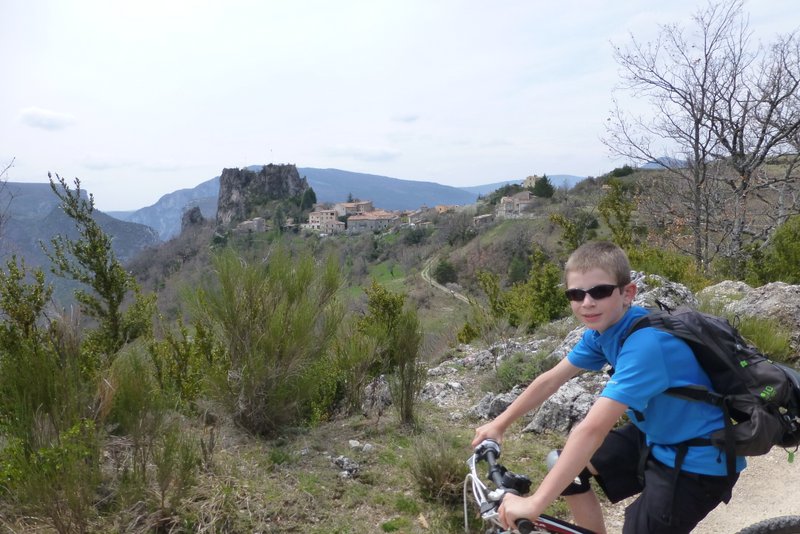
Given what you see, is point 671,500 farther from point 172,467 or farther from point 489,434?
point 172,467

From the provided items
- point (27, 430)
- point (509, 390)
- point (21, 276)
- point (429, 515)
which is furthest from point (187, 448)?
point (509, 390)

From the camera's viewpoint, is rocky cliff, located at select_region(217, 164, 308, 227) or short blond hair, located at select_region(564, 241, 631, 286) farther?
rocky cliff, located at select_region(217, 164, 308, 227)

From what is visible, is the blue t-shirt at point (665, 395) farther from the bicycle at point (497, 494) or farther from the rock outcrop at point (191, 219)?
the rock outcrop at point (191, 219)

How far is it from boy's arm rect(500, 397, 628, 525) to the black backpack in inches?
10.1

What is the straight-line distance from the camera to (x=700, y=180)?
39.1ft

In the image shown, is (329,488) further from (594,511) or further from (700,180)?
(700,180)

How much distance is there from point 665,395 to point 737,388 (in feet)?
0.78

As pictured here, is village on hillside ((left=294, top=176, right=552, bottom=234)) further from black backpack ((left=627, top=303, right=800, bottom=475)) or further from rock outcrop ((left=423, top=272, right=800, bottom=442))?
black backpack ((left=627, top=303, right=800, bottom=475))

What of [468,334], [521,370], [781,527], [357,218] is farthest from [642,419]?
[357,218]

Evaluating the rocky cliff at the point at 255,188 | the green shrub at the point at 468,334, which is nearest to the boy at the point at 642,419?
the green shrub at the point at 468,334

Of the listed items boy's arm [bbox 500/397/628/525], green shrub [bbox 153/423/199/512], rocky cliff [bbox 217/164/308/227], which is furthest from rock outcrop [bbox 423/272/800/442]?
rocky cliff [bbox 217/164/308/227]

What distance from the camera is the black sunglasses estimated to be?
1.93 meters

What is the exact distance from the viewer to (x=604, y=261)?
1930mm

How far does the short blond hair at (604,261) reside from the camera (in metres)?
1.93
